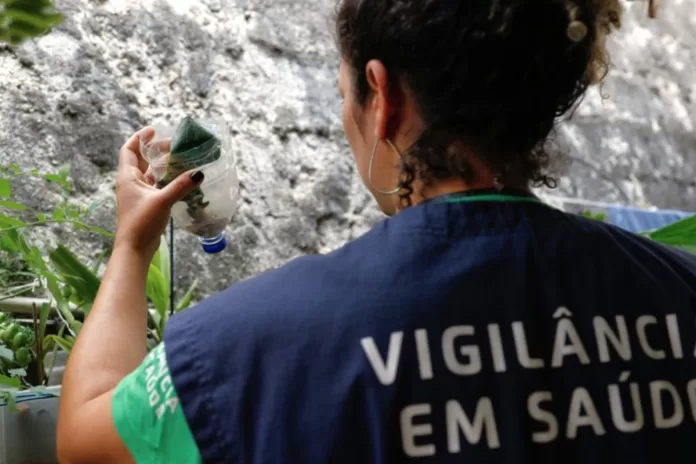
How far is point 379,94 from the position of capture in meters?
0.68

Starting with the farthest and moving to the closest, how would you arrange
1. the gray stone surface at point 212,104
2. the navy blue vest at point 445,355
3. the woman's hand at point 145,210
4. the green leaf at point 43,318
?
the gray stone surface at point 212,104 < the green leaf at point 43,318 < the woman's hand at point 145,210 < the navy blue vest at point 445,355

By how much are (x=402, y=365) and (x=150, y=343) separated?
66 centimetres

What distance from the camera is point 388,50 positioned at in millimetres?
674

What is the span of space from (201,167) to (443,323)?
1.37 ft

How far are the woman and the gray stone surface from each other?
70cm

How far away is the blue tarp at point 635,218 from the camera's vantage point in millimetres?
2240

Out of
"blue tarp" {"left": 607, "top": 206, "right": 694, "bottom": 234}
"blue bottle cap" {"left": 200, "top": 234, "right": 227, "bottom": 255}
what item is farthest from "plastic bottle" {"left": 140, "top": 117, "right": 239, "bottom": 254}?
"blue tarp" {"left": 607, "top": 206, "right": 694, "bottom": 234}

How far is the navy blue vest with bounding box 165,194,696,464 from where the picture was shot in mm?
564

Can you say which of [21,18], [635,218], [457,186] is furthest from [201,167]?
[635,218]

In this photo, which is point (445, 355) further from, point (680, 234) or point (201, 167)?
point (680, 234)

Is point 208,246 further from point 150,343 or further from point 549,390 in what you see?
point 549,390

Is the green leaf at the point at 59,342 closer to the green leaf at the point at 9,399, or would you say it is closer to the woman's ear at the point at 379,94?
the green leaf at the point at 9,399

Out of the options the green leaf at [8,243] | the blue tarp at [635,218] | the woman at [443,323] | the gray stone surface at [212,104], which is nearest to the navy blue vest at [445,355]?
the woman at [443,323]

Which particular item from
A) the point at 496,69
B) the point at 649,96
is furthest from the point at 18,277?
the point at 649,96
